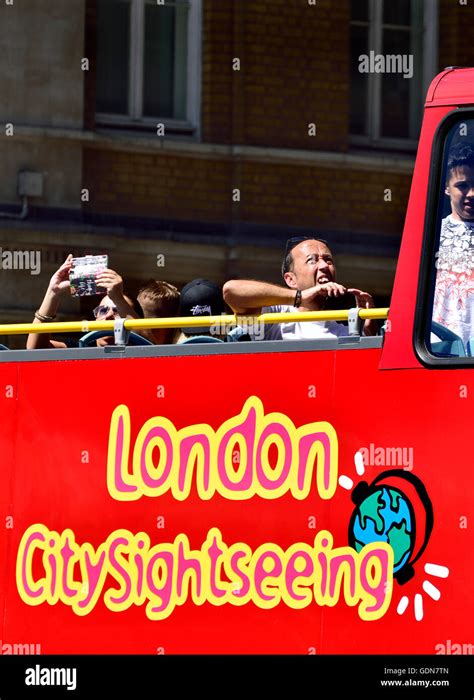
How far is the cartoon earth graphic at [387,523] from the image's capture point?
6219 millimetres

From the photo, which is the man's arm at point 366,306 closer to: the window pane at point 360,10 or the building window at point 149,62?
the building window at point 149,62

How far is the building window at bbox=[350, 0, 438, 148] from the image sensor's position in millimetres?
17469

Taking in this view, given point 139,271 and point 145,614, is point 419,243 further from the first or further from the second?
point 139,271

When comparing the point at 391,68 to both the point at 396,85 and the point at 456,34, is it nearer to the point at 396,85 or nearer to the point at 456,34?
the point at 396,85

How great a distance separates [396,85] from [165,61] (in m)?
2.47

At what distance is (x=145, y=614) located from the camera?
6730 millimetres

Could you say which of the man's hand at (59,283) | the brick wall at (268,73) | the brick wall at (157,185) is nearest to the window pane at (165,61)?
the brick wall at (268,73)

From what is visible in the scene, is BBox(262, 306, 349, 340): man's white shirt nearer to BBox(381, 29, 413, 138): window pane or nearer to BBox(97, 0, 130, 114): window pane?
BBox(97, 0, 130, 114): window pane

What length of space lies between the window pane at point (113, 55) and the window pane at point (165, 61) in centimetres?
23

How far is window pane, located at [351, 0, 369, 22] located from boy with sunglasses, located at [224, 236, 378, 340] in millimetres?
10478

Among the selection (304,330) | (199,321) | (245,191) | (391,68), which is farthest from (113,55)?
(199,321)

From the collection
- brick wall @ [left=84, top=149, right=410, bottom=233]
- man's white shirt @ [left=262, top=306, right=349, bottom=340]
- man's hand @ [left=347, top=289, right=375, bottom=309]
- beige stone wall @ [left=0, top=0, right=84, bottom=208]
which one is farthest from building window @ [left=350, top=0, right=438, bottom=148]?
man's white shirt @ [left=262, top=306, right=349, bottom=340]

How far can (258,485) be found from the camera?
21.6 feet

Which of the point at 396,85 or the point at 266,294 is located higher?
the point at 396,85
